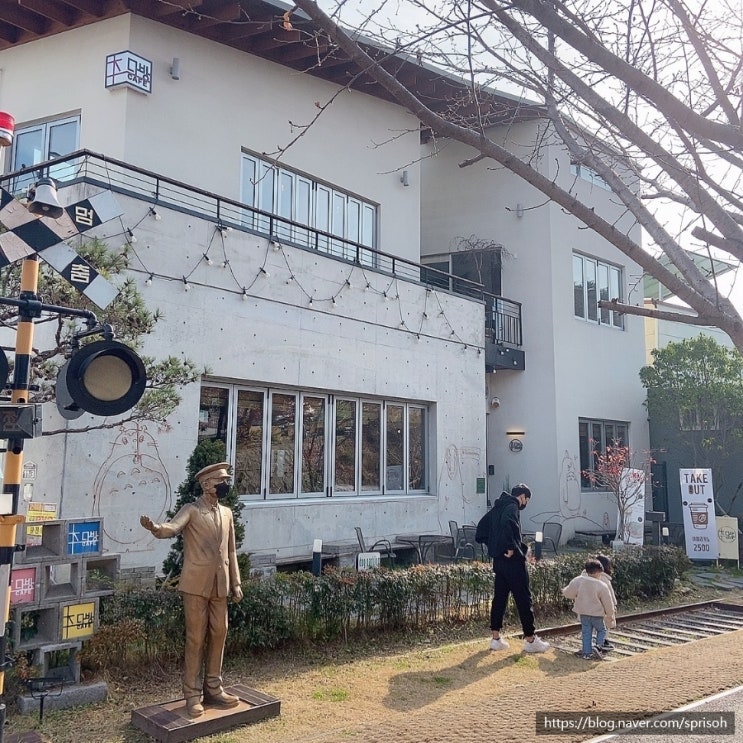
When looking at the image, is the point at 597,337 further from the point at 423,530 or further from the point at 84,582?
the point at 84,582

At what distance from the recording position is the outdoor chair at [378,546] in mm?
11722

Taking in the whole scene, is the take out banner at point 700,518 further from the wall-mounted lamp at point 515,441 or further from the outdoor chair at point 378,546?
the outdoor chair at point 378,546

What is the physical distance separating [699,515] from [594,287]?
21.5ft

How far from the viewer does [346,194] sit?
14617mm

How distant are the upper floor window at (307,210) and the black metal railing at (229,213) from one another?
32 millimetres

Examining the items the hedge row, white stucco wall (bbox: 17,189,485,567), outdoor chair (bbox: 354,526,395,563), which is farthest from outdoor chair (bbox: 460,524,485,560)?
the hedge row

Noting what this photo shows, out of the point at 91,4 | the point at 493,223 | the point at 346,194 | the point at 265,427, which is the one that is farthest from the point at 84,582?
the point at 493,223

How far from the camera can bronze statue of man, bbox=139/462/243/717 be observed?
222 inches

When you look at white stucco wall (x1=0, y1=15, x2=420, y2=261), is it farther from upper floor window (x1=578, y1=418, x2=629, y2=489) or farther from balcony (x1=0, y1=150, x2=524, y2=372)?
upper floor window (x1=578, y1=418, x2=629, y2=489)

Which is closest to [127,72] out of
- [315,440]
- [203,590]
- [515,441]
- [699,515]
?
[315,440]

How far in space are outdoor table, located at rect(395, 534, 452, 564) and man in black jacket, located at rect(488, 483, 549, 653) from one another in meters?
4.54

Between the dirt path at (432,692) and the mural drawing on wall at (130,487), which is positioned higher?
the mural drawing on wall at (130,487)

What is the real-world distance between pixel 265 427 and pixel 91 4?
6.99m

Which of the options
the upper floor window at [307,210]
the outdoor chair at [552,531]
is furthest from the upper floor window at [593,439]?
the upper floor window at [307,210]
